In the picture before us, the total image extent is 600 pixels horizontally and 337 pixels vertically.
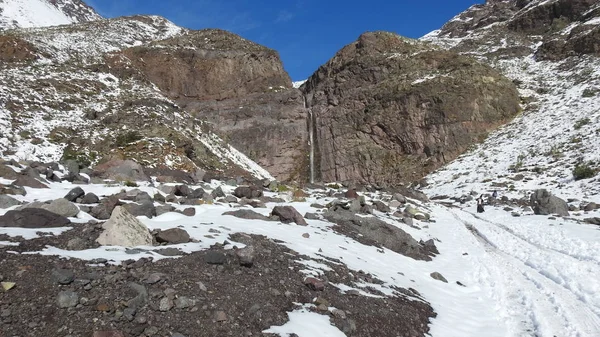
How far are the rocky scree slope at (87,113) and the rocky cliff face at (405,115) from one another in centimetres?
1762

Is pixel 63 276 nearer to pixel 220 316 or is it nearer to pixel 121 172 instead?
pixel 220 316

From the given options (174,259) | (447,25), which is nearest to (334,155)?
(174,259)

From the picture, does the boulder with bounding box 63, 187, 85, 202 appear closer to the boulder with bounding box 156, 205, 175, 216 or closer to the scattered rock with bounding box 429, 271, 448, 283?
the boulder with bounding box 156, 205, 175, 216

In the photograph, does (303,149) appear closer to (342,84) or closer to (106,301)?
(342,84)

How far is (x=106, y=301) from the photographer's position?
4828 mm

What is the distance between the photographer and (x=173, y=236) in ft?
25.2

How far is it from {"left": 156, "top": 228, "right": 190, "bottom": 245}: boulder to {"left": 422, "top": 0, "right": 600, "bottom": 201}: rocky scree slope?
86.3 ft

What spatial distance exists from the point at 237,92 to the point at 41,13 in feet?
292

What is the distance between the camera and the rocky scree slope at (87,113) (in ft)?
85.6

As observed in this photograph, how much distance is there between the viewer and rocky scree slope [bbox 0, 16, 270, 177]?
26078 millimetres

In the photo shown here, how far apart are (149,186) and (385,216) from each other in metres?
9.78

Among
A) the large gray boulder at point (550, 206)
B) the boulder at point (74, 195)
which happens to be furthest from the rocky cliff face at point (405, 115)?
the boulder at point (74, 195)

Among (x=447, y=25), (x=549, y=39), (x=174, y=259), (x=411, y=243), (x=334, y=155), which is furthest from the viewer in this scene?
(x=447, y=25)

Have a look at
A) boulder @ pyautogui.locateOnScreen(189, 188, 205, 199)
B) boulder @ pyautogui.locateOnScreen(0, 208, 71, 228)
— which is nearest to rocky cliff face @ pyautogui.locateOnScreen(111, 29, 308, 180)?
boulder @ pyautogui.locateOnScreen(189, 188, 205, 199)
